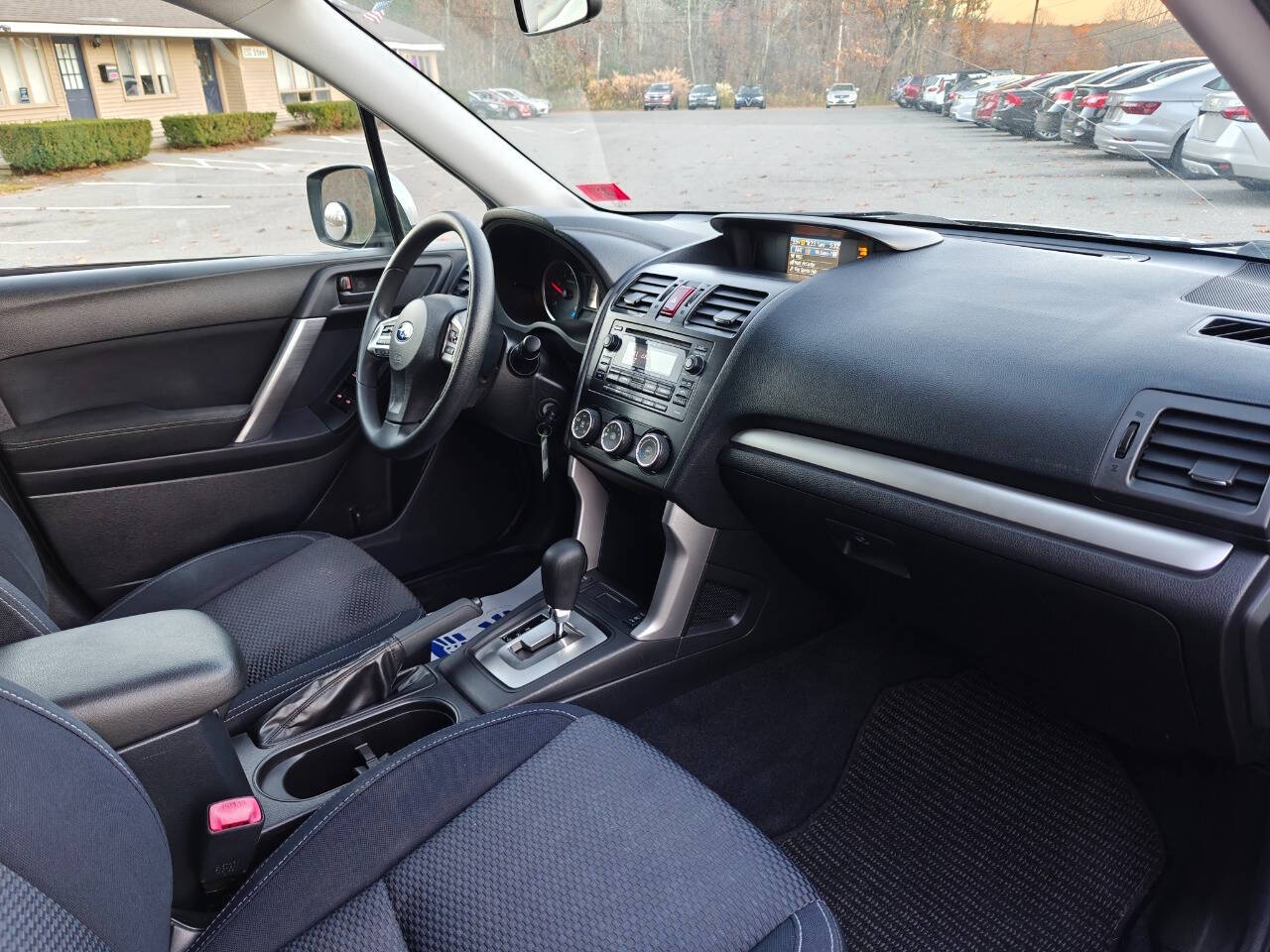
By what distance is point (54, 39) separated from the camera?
216 centimetres

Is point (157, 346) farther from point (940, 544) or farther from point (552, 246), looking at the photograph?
point (940, 544)

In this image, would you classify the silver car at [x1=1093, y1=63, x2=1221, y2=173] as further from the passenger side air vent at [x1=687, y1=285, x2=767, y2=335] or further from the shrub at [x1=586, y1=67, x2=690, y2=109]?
the shrub at [x1=586, y1=67, x2=690, y2=109]

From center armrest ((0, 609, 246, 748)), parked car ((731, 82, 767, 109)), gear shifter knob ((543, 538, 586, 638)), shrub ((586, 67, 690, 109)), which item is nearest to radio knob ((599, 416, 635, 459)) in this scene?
gear shifter knob ((543, 538, 586, 638))

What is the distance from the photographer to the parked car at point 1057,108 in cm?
162

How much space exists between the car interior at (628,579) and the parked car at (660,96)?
0.59 meters

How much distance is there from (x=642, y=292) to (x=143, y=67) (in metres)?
1.31

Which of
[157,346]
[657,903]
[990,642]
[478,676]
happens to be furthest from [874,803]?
[157,346]

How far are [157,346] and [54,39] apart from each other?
699 mm

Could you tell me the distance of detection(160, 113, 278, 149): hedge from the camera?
2396 millimetres

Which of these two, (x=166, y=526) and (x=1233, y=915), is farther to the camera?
(x=166, y=526)

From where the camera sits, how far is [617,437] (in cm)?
192

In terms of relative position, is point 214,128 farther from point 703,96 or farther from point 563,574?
point 563,574

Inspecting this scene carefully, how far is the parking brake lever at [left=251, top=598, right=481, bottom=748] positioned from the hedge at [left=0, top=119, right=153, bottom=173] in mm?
1418

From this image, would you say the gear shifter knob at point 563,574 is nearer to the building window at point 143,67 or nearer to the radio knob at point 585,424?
the radio knob at point 585,424
